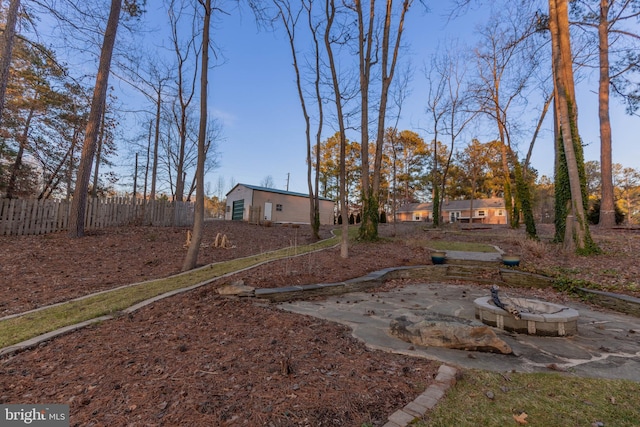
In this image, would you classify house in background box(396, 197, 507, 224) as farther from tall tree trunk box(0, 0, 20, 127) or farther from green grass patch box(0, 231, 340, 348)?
tall tree trunk box(0, 0, 20, 127)

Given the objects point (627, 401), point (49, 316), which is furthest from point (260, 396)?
point (49, 316)

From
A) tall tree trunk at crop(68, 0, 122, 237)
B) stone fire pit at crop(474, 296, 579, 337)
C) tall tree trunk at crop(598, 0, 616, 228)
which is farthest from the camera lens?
tall tree trunk at crop(598, 0, 616, 228)

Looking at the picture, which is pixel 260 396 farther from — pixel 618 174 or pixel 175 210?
pixel 618 174

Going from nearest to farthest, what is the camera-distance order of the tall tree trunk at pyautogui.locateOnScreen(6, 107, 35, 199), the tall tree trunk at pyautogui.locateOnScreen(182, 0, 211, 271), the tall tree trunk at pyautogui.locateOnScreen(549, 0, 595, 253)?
the tall tree trunk at pyautogui.locateOnScreen(182, 0, 211, 271) < the tall tree trunk at pyautogui.locateOnScreen(549, 0, 595, 253) < the tall tree trunk at pyautogui.locateOnScreen(6, 107, 35, 199)

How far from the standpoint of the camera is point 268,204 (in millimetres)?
23203

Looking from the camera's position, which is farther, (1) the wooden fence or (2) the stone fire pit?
(1) the wooden fence

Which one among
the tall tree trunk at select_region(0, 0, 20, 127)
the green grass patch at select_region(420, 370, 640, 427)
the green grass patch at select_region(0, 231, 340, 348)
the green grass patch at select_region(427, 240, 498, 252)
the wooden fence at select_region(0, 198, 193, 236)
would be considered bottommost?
the green grass patch at select_region(0, 231, 340, 348)

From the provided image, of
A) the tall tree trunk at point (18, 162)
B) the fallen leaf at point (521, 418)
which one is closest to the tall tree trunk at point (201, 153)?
the fallen leaf at point (521, 418)

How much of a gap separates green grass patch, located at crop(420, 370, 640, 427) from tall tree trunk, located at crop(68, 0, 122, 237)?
34.6 ft

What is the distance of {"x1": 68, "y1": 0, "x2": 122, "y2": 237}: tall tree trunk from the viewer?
8.52 meters

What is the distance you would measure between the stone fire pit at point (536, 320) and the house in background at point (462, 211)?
99.1 ft

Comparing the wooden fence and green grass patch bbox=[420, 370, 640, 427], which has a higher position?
the wooden fence

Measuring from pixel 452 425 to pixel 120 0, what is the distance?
12480 mm

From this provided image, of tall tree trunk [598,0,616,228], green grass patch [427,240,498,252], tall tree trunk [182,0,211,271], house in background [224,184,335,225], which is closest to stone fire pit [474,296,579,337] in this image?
tall tree trunk [182,0,211,271]
